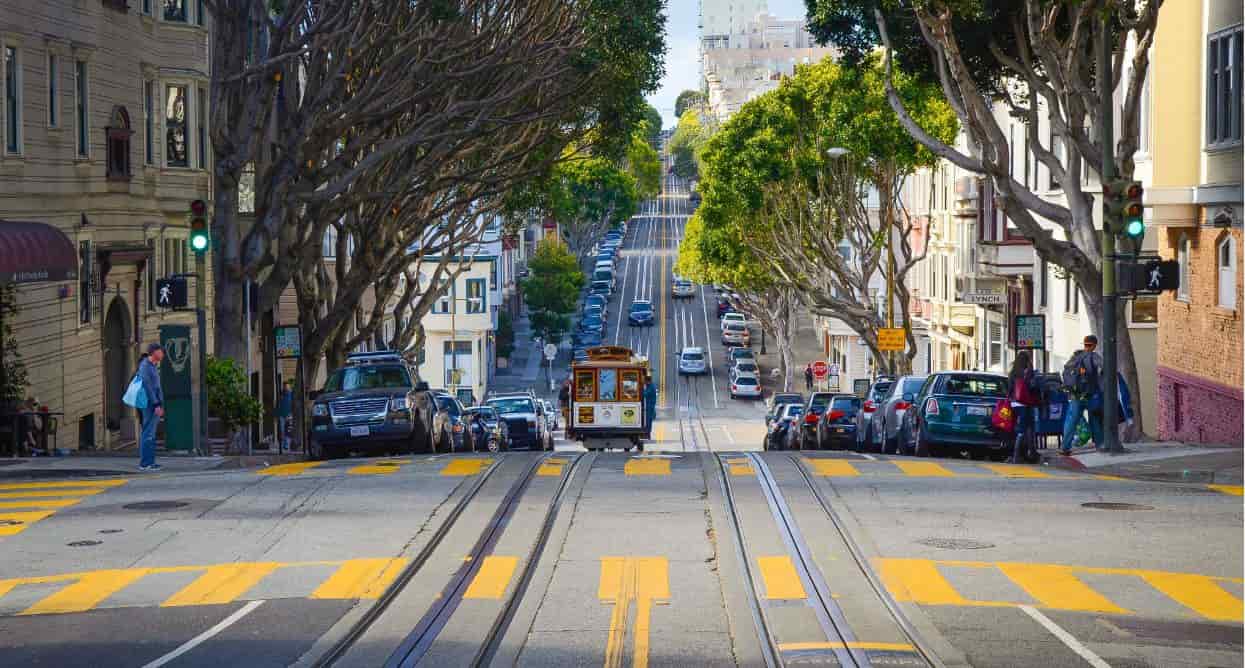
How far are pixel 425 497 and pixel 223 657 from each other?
8789 mm

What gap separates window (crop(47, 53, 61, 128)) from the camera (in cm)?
3269

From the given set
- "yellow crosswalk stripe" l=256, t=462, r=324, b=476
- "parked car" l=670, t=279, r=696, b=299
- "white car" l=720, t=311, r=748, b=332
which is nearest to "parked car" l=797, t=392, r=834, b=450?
"yellow crosswalk stripe" l=256, t=462, r=324, b=476

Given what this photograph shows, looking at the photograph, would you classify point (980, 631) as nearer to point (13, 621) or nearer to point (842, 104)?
point (13, 621)

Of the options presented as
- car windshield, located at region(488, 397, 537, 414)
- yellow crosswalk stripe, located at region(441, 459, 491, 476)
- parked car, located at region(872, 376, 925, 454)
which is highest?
parked car, located at region(872, 376, 925, 454)

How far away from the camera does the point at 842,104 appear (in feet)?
175

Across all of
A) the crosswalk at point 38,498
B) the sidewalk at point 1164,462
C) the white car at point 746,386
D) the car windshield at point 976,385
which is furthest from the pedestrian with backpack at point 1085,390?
the white car at point 746,386

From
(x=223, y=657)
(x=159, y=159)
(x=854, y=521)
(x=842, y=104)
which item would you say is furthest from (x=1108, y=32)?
(x=842, y=104)

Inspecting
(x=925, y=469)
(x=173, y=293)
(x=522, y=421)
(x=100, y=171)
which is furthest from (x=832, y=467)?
(x=522, y=421)

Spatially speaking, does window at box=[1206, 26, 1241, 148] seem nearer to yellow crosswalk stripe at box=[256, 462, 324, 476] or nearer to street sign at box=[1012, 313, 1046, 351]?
street sign at box=[1012, 313, 1046, 351]

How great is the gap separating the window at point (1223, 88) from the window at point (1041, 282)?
2255 centimetres

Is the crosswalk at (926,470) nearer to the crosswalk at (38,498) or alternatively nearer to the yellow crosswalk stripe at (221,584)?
the crosswalk at (38,498)

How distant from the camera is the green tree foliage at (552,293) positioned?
10344 centimetres

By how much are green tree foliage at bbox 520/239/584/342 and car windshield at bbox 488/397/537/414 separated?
179ft

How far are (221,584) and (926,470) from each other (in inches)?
460
